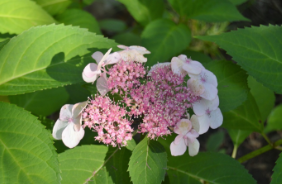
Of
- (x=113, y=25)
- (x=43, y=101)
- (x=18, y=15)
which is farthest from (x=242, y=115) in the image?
(x=113, y=25)

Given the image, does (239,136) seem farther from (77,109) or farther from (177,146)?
(77,109)

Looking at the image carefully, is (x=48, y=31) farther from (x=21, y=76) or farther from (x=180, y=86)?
(x=180, y=86)

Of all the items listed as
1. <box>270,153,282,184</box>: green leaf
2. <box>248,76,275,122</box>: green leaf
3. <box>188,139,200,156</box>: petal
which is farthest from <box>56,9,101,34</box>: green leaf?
<box>270,153,282,184</box>: green leaf

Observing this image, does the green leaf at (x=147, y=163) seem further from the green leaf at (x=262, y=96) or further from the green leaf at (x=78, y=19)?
the green leaf at (x=78, y=19)

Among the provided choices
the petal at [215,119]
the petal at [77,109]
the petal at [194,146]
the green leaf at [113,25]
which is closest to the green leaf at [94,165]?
the petal at [77,109]

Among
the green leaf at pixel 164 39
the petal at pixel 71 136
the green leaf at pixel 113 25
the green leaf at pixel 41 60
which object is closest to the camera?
the petal at pixel 71 136

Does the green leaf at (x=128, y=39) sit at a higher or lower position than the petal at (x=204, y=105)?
lower

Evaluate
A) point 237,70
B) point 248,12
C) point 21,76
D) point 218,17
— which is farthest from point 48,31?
point 248,12
